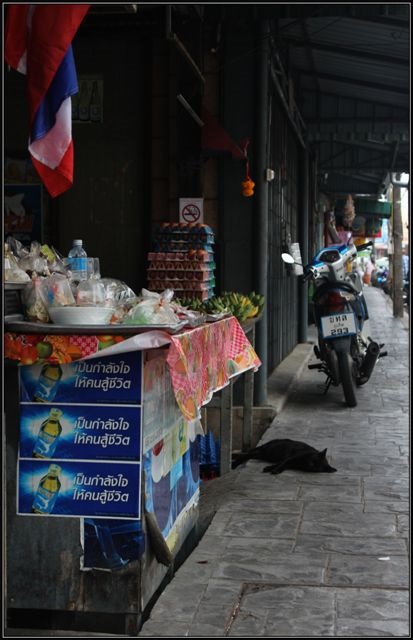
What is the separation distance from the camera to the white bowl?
13.5 ft

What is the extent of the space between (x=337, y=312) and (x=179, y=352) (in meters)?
6.51

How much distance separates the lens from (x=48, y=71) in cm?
485

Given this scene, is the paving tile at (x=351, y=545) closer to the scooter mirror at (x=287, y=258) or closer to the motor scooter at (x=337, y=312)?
the motor scooter at (x=337, y=312)

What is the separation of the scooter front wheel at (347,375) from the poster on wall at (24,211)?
366 cm

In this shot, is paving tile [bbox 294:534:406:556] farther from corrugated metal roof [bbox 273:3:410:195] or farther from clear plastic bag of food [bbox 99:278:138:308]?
corrugated metal roof [bbox 273:3:410:195]

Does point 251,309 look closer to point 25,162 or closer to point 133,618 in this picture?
point 25,162

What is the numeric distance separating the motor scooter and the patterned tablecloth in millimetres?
4757

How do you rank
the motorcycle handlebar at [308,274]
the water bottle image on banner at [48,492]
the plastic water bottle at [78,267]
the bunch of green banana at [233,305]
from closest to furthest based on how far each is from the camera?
the water bottle image on banner at [48,492] < the plastic water bottle at [78,267] < the bunch of green banana at [233,305] < the motorcycle handlebar at [308,274]

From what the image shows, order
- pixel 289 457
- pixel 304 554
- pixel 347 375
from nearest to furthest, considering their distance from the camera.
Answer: pixel 304 554 → pixel 289 457 → pixel 347 375

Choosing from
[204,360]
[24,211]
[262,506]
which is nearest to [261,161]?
[24,211]

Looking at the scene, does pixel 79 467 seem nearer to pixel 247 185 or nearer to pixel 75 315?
pixel 75 315

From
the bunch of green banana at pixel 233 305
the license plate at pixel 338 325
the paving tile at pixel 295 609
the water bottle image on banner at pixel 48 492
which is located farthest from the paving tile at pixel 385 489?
the license plate at pixel 338 325

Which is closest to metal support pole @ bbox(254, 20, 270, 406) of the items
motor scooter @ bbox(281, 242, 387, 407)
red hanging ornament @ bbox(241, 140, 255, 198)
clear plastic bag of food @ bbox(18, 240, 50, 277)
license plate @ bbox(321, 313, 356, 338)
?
red hanging ornament @ bbox(241, 140, 255, 198)

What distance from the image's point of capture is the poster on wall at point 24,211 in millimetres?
9609
